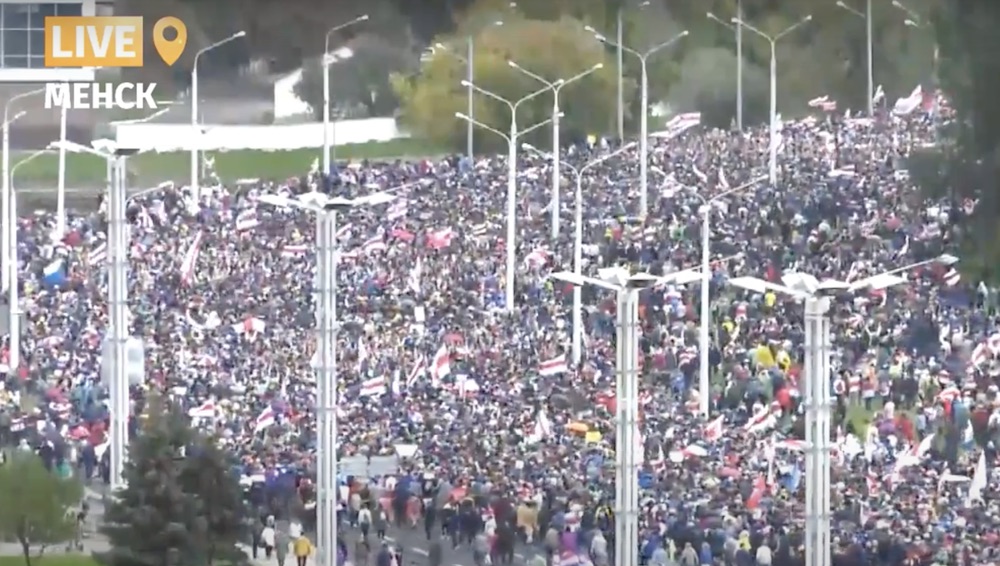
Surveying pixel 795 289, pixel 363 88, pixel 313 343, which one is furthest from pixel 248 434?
pixel 795 289

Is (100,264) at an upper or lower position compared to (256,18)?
lower

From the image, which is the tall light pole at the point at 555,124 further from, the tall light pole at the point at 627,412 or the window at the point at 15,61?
the window at the point at 15,61

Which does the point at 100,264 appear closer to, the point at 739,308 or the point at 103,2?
the point at 103,2

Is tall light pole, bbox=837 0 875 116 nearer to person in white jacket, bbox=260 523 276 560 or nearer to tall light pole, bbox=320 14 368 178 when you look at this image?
tall light pole, bbox=320 14 368 178

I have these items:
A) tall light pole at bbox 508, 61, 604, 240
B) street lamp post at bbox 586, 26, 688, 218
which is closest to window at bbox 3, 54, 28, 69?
tall light pole at bbox 508, 61, 604, 240

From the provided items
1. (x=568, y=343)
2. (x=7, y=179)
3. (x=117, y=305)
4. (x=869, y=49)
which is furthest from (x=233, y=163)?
(x=869, y=49)

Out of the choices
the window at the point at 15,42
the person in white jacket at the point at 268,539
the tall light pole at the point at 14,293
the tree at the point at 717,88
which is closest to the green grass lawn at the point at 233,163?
the tall light pole at the point at 14,293
